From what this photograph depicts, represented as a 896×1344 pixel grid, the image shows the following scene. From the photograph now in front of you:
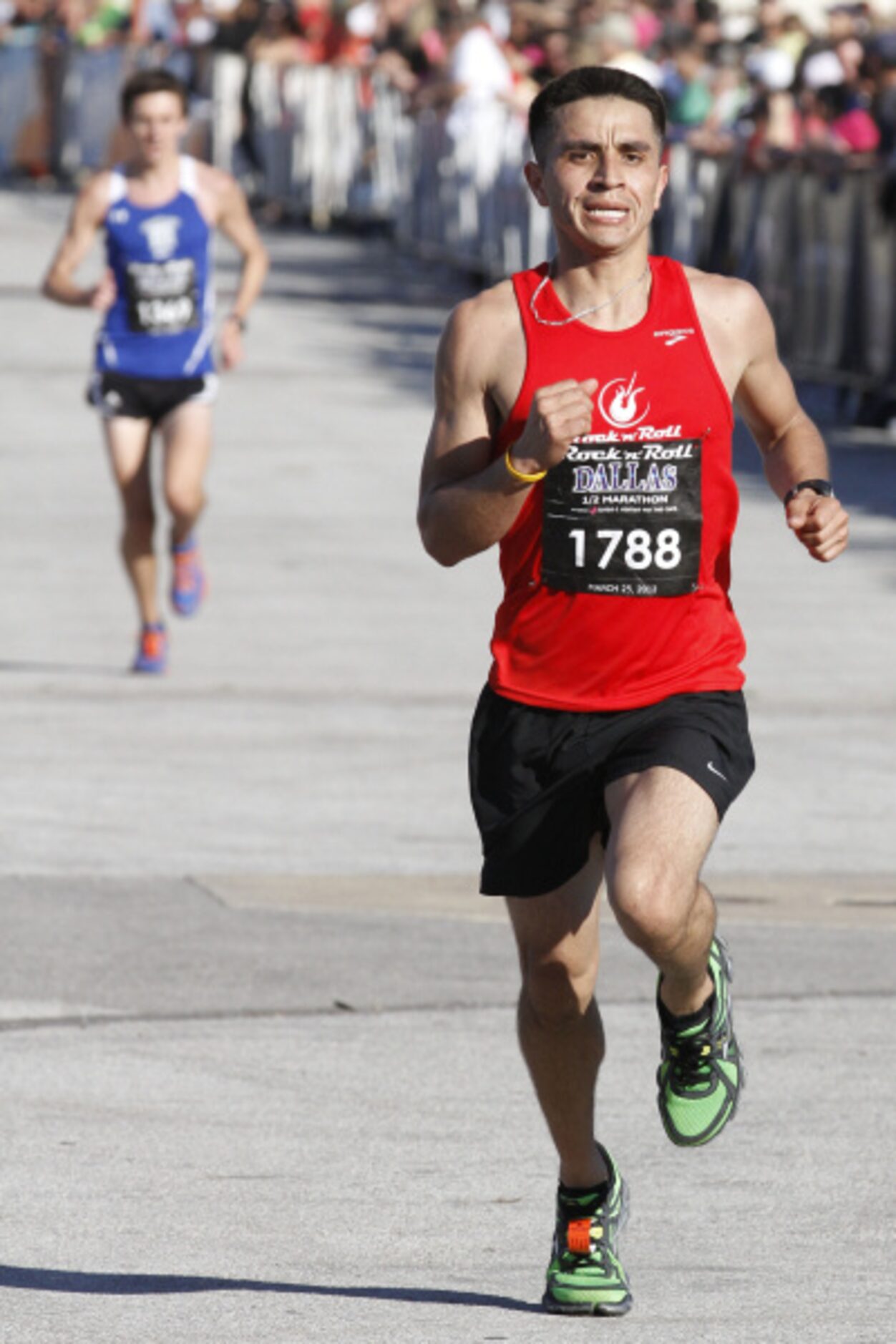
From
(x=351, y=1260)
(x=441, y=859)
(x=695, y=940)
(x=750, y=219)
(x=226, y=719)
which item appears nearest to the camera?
(x=695, y=940)

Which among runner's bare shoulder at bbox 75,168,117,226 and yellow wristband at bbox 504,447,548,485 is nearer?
yellow wristband at bbox 504,447,548,485

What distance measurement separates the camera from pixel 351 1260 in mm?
5570

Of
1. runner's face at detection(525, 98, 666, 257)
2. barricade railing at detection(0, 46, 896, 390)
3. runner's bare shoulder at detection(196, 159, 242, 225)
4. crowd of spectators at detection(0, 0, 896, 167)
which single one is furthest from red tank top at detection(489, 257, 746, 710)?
crowd of spectators at detection(0, 0, 896, 167)

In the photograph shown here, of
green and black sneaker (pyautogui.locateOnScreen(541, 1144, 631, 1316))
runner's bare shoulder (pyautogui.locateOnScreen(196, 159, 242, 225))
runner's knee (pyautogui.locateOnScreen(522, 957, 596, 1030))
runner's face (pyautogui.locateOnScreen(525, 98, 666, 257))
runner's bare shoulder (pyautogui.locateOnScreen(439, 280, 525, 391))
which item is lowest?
runner's bare shoulder (pyautogui.locateOnScreen(196, 159, 242, 225))

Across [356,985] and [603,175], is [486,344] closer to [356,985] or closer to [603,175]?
[603,175]

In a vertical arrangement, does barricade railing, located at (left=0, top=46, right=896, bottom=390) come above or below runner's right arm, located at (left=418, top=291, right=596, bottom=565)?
below

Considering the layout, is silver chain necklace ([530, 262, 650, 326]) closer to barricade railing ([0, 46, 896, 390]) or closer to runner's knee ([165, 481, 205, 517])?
barricade railing ([0, 46, 896, 390])

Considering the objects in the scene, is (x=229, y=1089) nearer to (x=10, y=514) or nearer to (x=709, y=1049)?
(x=709, y=1049)

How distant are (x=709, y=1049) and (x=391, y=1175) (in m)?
1.01

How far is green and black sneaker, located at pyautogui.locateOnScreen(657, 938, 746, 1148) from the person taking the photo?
530 centimetres

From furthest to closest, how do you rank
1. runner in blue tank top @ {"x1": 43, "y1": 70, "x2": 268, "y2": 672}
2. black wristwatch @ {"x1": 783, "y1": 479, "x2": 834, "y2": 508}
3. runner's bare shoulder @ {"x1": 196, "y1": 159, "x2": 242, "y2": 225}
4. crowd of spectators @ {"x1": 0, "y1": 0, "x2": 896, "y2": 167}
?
crowd of spectators @ {"x1": 0, "y1": 0, "x2": 896, "y2": 167} < runner's bare shoulder @ {"x1": 196, "y1": 159, "x2": 242, "y2": 225} < runner in blue tank top @ {"x1": 43, "y1": 70, "x2": 268, "y2": 672} < black wristwatch @ {"x1": 783, "y1": 479, "x2": 834, "y2": 508}

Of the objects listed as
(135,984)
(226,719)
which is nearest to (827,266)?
(226,719)

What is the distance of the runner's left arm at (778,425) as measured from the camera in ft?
17.2

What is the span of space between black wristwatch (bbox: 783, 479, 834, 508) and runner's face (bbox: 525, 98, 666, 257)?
18.2 inches
